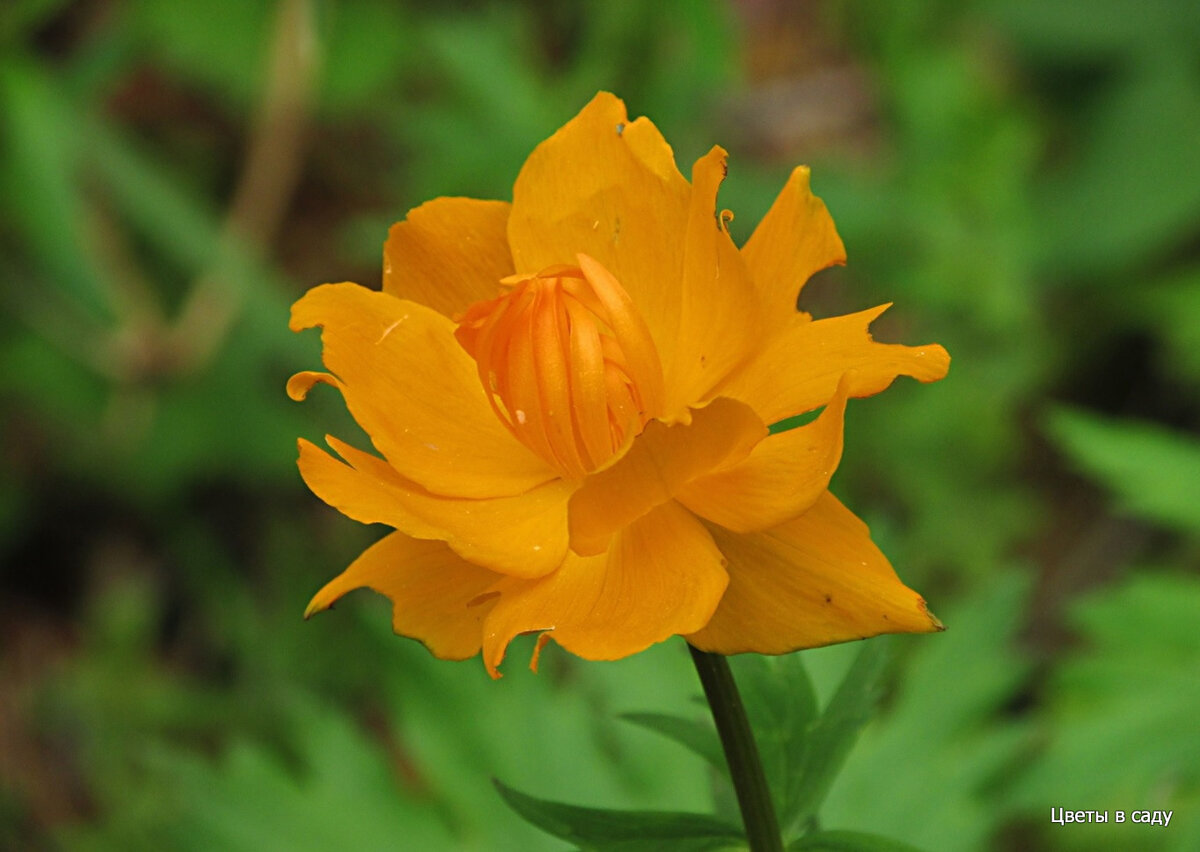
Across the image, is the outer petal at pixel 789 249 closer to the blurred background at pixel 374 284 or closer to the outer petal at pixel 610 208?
the outer petal at pixel 610 208

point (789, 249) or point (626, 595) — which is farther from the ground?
point (789, 249)

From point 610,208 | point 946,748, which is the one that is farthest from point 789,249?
point 946,748

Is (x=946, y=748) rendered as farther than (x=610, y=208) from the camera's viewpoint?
Yes

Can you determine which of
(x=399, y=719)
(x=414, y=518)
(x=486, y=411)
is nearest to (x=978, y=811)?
(x=399, y=719)

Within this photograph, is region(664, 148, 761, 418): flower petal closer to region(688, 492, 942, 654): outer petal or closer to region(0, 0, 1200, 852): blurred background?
region(688, 492, 942, 654): outer petal

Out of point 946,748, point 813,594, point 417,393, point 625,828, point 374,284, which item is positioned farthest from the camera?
point 374,284

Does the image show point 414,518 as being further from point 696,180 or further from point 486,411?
point 696,180

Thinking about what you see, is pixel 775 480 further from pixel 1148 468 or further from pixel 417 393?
pixel 1148 468
